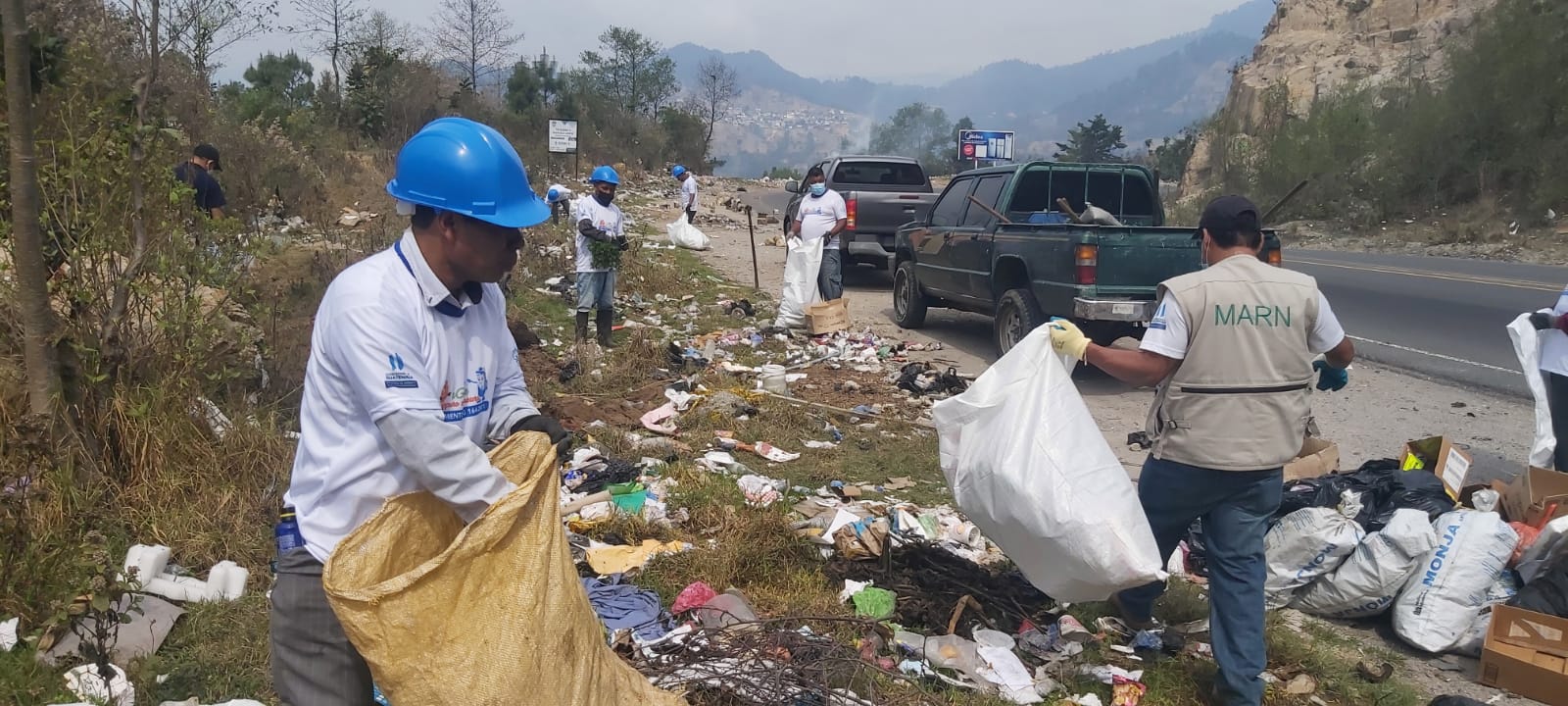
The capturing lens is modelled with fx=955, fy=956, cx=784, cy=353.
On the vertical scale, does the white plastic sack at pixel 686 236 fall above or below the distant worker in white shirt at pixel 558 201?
below

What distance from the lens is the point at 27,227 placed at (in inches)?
146

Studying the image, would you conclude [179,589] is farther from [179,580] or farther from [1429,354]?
[1429,354]

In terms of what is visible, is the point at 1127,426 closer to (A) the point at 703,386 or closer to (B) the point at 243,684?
(A) the point at 703,386

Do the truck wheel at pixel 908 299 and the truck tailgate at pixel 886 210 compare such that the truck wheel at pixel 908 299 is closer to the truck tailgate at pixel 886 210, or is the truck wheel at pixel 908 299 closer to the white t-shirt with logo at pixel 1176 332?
the truck tailgate at pixel 886 210

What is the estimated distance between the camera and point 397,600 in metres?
1.81

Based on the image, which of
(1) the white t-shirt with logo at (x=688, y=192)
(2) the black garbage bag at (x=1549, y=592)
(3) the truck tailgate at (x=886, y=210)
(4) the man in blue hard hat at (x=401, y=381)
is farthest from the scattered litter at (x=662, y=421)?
(1) the white t-shirt with logo at (x=688, y=192)

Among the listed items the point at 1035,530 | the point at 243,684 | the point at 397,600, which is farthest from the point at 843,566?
the point at 397,600

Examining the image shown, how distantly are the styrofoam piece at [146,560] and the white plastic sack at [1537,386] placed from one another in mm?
6225

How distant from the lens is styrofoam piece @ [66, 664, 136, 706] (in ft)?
9.76

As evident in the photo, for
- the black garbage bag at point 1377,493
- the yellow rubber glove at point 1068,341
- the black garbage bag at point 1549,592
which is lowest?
the black garbage bag at point 1549,592

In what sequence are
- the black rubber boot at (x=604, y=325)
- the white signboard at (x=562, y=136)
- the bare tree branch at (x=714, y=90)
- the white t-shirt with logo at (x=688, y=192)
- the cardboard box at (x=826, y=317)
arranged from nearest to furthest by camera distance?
the black rubber boot at (x=604, y=325), the cardboard box at (x=826, y=317), the white t-shirt with logo at (x=688, y=192), the white signboard at (x=562, y=136), the bare tree branch at (x=714, y=90)

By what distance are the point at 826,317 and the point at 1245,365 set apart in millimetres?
6691

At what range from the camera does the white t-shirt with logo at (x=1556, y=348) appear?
15.3 feet

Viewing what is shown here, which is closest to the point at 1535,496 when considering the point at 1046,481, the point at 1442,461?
the point at 1442,461
